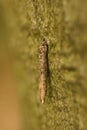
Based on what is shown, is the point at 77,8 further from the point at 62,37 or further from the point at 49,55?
the point at 49,55

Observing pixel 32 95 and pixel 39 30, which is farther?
pixel 32 95

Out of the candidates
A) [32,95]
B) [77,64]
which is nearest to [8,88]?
[32,95]

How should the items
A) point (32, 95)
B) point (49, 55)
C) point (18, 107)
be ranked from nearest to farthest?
point (49, 55)
point (32, 95)
point (18, 107)

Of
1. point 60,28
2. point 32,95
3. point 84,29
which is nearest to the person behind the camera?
point 84,29

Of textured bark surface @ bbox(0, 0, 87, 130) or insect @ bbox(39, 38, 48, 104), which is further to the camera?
insect @ bbox(39, 38, 48, 104)

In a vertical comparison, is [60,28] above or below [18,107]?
above

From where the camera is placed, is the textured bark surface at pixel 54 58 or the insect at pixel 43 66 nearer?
the textured bark surface at pixel 54 58

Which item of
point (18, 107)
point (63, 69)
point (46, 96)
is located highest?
point (63, 69)
